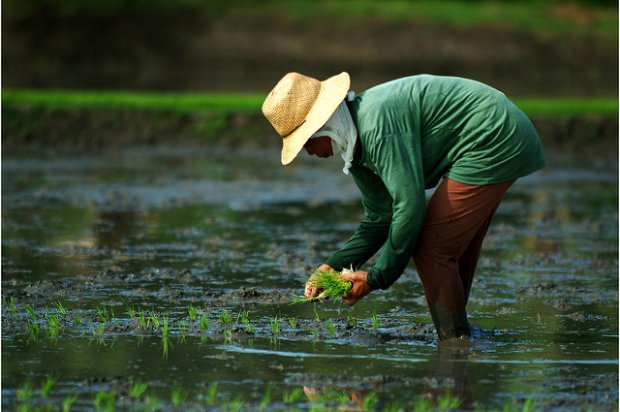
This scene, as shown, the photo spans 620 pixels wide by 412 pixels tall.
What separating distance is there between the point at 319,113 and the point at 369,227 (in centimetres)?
83

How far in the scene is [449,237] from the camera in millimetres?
6363

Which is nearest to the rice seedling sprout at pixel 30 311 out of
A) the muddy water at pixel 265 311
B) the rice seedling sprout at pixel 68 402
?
the muddy water at pixel 265 311

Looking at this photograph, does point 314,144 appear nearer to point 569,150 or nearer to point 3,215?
point 3,215

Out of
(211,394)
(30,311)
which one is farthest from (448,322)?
(30,311)

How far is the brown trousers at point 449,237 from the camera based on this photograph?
6332 mm

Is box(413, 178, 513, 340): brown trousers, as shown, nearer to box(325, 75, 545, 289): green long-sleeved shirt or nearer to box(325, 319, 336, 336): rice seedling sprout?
box(325, 75, 545, 289): green long-sleeved shirt

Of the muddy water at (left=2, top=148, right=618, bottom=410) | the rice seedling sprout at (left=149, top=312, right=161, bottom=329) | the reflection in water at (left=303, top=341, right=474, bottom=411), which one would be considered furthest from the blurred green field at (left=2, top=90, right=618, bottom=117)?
the reflection in water at (left=303, top=341, right=474, bottom=411)

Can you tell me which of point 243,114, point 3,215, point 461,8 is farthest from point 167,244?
point 461,8

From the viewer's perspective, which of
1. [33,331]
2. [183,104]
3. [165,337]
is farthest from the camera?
[183,104]

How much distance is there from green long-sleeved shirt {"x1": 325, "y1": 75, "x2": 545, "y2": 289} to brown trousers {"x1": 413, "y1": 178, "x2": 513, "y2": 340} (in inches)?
3.2

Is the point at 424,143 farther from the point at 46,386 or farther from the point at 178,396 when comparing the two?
the point at 46,386

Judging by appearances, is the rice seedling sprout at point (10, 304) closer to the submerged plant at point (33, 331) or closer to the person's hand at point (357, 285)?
the submerged plant at point (33, 331)

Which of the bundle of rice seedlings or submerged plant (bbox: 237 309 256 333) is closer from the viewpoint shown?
the bundle of rice seedlings

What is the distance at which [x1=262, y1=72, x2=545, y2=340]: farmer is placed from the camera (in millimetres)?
6031
